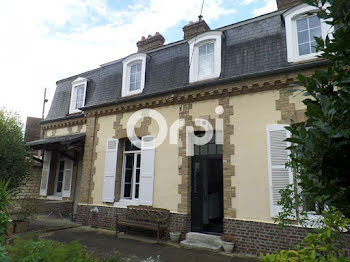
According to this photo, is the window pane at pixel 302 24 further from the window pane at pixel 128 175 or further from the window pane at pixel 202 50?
the window pane at pixel 128 175

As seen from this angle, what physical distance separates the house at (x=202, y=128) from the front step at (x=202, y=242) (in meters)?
0.39

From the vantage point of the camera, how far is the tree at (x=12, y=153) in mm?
8125

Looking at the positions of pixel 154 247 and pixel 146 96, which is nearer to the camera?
pixel 154 247

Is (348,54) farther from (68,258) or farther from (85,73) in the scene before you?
(85,73)

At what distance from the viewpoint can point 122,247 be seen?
6.04m

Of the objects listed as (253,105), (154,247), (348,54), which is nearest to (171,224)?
(154,247)

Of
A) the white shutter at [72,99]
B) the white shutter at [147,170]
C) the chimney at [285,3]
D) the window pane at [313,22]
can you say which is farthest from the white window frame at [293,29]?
the white shutter at [72,99]

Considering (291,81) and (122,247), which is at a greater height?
(291,81)

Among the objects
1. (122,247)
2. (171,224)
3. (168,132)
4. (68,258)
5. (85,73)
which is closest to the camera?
(68,258)

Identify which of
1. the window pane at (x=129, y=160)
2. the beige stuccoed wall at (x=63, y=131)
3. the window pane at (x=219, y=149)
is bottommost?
the window pane at (x=129, y=160)

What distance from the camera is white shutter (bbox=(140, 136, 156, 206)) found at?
7.37 m

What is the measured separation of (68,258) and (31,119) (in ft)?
52.4

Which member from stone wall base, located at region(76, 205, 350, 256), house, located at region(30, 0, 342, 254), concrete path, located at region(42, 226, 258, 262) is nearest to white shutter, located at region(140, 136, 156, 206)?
house, located at region(30, 0, 342, 254)

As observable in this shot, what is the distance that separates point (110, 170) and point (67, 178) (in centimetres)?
328
